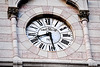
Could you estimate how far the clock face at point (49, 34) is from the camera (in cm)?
2648

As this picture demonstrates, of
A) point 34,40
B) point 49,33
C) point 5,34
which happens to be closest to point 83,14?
point 49,33

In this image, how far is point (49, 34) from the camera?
26719mm

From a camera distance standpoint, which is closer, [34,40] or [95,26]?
[34,40]

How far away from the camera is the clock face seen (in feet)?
86.9

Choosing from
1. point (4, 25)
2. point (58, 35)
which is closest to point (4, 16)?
point (4, 25)

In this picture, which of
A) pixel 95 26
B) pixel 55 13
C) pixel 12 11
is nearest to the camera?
pixel 12 11

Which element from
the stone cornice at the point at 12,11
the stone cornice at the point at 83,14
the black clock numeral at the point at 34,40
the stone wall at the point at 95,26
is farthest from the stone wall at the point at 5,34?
the stone wall at the point at 95,26

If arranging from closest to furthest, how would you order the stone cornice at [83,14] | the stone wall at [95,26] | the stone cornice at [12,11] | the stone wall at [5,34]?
the stone wall at [5,34] → the stone wall at [95,26] → the stone cornice at [12,11] → the stone cornice at [83,14]

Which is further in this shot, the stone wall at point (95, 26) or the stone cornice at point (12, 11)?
the stone cornice at point (12, 11)

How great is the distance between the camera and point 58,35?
26.9 m

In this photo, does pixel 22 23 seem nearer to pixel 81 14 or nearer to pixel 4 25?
pixel 4 25

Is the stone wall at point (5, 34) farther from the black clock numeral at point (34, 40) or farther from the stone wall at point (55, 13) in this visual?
the black clock numeral at point (34, 40)

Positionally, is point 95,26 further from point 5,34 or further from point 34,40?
point 5,34

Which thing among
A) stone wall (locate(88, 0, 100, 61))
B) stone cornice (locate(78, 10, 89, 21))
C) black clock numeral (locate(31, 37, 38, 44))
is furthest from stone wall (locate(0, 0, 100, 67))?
black clock numeral (locate(31, 37, 38, 44))
